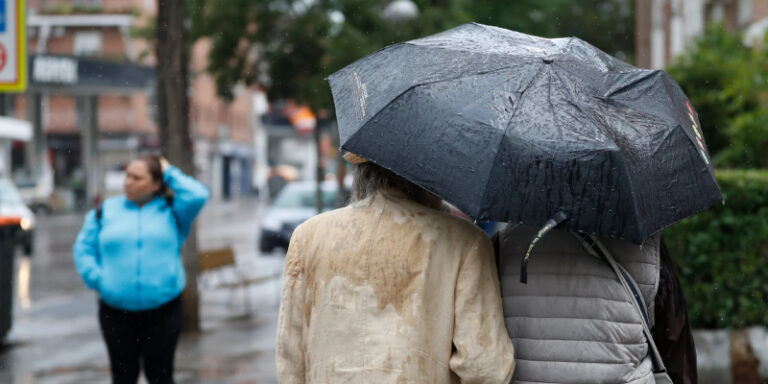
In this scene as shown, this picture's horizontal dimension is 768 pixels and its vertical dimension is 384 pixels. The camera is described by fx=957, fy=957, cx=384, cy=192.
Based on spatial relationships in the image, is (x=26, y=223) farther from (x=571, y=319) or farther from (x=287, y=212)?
(x=571, y=319)

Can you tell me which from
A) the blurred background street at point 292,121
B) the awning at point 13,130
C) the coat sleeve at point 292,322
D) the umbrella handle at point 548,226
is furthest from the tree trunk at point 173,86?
the awning at point 13,130

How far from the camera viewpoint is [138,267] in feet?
18.0

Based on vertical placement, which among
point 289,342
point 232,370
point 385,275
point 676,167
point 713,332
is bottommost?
point 232,370

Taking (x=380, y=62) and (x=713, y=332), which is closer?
(x=380, y=62)

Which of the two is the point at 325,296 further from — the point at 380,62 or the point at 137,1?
the point at 137,1

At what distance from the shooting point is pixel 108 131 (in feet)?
172

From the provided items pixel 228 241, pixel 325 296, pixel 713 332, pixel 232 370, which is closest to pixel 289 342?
pixel 325 296

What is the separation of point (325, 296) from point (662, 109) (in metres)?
1.19

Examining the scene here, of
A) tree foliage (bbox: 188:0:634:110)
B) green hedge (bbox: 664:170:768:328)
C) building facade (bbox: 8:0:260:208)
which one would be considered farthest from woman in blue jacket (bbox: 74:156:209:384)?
building facade (bbox: 8:0:260:208)

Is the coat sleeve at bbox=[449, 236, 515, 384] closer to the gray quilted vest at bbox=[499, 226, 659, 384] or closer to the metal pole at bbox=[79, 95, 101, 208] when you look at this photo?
the gray quilted vest at bbox=[499, 226, 659, 384]

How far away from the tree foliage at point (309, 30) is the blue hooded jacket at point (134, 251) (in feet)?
33.6

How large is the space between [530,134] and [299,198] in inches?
700

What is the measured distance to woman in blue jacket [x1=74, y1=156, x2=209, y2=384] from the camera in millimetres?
5453

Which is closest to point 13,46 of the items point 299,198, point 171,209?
point 171,209
